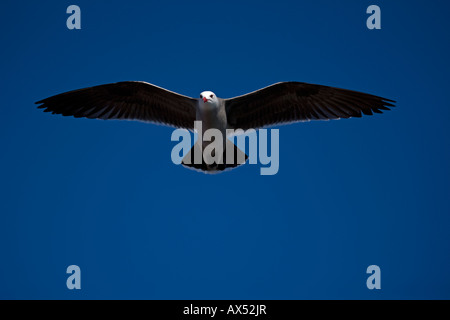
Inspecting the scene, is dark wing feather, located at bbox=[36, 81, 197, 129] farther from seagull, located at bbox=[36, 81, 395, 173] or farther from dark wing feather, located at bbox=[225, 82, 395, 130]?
dark wing feather, located at bbox=[225, 82, 395, 130]

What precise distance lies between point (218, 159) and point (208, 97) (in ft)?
2.92

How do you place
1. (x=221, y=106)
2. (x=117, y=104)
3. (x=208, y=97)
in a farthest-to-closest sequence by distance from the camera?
(x=117, y=104) → (x=221, y=106) → (x=208, y=97)

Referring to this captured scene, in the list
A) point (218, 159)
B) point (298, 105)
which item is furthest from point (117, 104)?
point (298, 105)

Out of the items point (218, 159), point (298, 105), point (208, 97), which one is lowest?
point (218, 159)

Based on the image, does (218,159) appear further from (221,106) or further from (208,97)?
(208,97)

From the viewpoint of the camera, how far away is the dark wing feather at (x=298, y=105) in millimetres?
5727

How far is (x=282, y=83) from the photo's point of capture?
5.59 metres

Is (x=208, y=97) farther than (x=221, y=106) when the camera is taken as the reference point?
No

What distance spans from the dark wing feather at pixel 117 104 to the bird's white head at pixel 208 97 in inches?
18.4

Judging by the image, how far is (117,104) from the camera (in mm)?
5961

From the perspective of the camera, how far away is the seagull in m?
5.73

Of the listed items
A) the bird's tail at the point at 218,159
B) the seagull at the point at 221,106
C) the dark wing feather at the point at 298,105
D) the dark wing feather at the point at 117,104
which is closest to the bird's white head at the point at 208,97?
the seagull at the point at 221,106

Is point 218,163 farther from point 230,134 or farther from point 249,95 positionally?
point 249,95
